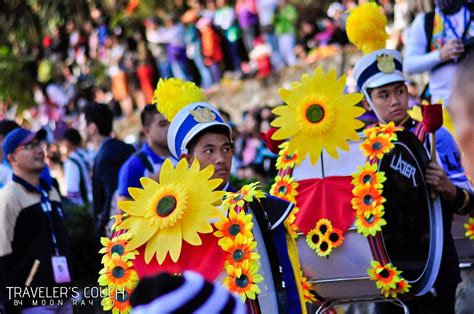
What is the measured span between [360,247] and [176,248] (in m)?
1.59

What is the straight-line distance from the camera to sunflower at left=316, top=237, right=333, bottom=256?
20.2ft

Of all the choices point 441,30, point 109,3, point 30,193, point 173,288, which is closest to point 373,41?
point 441,30

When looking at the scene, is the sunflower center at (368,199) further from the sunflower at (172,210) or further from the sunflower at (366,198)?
the sunflower at (172,210)

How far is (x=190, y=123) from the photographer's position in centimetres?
559

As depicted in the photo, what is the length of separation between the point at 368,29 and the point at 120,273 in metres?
2.88

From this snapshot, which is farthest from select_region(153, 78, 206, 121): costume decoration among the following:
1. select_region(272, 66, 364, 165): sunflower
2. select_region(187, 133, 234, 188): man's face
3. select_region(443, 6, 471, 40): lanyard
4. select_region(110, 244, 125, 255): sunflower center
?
select_region(443, 6, 471, 40): lanyard

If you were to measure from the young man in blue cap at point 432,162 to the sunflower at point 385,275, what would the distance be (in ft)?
1.20

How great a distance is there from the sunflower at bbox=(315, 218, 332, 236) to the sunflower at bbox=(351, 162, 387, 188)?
0.28 m

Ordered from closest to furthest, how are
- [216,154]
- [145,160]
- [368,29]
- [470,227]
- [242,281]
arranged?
[242,281] → [216,154] → [470,227] → [368,29] → [145,160]

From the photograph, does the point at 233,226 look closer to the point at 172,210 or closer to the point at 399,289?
the point at 172,210

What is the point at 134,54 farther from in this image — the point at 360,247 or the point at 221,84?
the point at 360,247

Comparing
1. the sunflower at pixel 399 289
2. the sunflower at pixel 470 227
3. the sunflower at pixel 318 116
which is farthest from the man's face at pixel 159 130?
the sunflower at pixel 399 289

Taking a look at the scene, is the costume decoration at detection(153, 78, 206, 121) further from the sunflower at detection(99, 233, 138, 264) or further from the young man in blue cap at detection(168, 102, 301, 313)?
the sunflower at detection(99, 233, 138, 264)

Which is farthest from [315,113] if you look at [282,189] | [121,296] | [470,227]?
[121,296]
